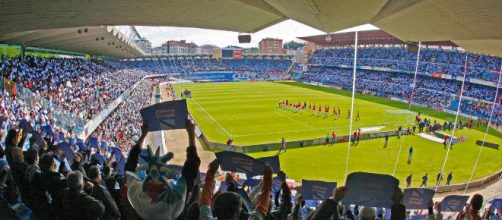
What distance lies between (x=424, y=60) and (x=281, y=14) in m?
56.9

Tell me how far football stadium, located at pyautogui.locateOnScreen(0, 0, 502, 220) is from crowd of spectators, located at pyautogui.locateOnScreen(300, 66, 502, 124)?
34 centimetres

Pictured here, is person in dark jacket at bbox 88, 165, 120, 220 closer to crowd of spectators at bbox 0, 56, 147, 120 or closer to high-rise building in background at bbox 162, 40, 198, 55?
crowd of spectators at bbox 0, 56, 147, 120

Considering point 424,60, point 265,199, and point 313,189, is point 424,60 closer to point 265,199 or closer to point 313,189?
point 313,189

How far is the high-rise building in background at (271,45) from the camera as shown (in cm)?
18425

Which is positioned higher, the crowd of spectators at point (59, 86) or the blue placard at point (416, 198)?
the crowd of spectators at point (59, 86)

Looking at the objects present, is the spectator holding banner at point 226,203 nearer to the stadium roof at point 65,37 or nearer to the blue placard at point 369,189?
the blue placard at point 369,189

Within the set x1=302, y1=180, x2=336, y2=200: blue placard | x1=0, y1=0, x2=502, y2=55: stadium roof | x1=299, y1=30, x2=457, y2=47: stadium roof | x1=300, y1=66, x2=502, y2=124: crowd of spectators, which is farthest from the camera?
x1=299, y1=30, x2=457, y2=47: stadium roof

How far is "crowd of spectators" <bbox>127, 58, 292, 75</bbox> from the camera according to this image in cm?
8906

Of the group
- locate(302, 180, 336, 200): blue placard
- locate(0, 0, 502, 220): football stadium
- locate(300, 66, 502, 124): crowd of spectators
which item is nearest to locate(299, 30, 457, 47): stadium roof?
locate(300, 66, 502, 124): crowd of spectators

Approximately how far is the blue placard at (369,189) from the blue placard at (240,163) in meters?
1.46

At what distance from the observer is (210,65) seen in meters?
100

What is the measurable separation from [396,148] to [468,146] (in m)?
5.92

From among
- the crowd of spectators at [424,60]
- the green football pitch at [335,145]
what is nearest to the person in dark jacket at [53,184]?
the green football pitch at [335,145]

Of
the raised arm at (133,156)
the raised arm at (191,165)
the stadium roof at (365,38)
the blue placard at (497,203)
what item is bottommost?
the blue placard at (497,203)
